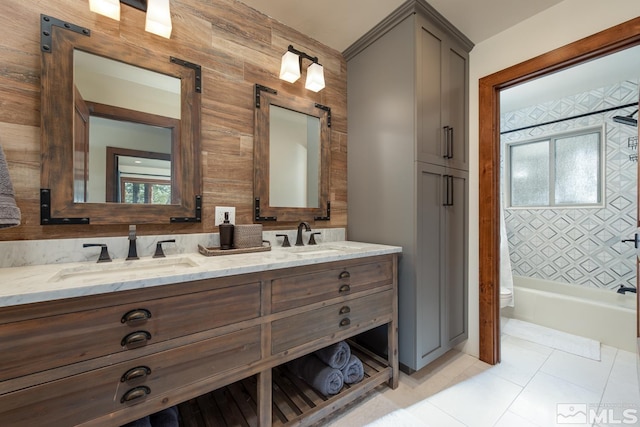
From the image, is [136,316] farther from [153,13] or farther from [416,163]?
[416,163]

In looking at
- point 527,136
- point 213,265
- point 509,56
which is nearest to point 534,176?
point 527,136

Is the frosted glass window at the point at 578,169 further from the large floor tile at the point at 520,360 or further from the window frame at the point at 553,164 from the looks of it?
the large floor tile at the point at 520,360

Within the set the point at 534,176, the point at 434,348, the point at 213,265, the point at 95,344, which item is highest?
the point at 534,176

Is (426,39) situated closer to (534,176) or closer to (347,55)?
(347,55)

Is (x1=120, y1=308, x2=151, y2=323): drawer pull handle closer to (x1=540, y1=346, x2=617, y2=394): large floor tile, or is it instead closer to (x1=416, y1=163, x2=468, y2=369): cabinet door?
(x1=416, y1=163, x2=468, y2=369): cabinet door

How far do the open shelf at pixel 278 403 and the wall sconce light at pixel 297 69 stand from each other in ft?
6.23

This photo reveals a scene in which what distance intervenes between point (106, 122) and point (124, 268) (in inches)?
27.9

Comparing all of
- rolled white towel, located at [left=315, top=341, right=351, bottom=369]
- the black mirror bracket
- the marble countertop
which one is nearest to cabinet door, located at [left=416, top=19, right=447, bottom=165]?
the marble countertop

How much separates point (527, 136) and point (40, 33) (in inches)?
174

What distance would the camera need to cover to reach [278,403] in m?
1.31

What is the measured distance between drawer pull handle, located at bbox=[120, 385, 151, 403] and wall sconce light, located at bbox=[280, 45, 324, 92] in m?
1.76

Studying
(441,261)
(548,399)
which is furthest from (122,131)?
(548,399)

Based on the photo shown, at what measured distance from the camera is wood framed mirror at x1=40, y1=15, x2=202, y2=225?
1094 millimetres

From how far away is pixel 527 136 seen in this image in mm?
3273
